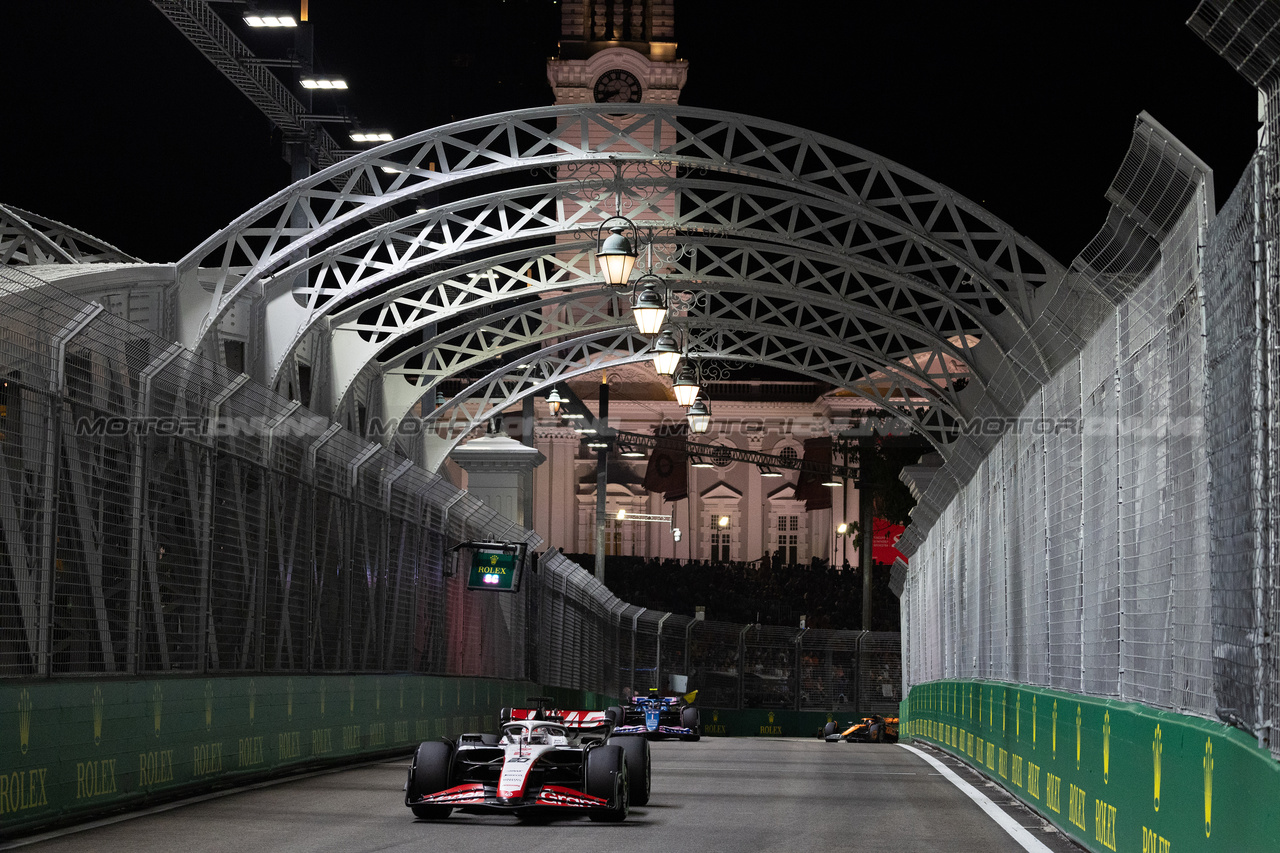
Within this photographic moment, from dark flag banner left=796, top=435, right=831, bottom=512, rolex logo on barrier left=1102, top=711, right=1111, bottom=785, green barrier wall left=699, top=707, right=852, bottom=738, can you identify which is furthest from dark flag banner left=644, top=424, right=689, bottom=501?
rolex logo on barrier left=1102, top=711, right=1111, bottom=785

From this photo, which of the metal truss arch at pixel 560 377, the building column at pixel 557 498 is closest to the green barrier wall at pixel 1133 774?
the metal truss arch at pixel 560 377

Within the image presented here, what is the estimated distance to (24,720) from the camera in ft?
30.0

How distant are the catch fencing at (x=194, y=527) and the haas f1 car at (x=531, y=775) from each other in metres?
2.32

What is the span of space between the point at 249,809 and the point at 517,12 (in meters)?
74.8

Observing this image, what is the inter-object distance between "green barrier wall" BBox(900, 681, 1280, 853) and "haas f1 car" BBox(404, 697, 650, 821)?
8.94ft

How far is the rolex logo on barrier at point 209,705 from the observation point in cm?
1246

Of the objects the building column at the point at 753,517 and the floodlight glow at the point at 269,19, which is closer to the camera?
the floodlight glow at the point at 269,19

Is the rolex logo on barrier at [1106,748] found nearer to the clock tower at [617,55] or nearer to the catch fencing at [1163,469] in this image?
the catch fencing at [1163,469]

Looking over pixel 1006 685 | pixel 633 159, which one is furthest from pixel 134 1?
pixel 1006 685

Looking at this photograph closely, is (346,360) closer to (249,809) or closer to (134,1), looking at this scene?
(134,1)

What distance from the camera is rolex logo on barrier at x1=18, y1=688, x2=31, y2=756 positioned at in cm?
906

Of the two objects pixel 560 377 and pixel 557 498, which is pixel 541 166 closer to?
pixel 560 377

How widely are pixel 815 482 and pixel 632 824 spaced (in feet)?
250

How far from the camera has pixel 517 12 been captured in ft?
268
